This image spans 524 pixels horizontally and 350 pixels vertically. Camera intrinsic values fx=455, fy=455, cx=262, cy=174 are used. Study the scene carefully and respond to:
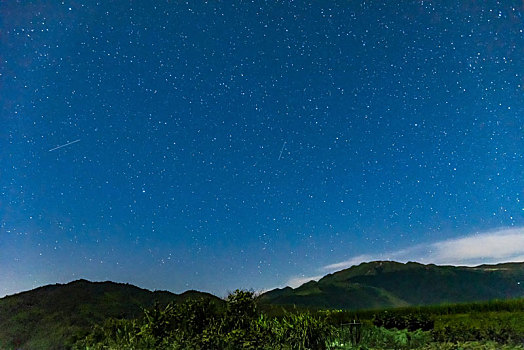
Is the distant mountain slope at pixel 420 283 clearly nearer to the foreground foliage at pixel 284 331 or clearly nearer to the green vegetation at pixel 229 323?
the green vegetation at pixel 229 323

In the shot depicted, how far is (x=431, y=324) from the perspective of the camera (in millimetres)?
11562

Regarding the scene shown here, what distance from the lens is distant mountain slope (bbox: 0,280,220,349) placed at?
1686 centimetres

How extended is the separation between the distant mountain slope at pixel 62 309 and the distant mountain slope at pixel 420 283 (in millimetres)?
26822

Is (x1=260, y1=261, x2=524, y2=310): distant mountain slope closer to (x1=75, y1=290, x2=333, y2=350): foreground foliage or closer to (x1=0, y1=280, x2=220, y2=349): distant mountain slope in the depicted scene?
(x1=0, y1=280, x2=220, y2=349): distant mountain slope

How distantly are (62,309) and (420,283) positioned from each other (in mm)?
45543

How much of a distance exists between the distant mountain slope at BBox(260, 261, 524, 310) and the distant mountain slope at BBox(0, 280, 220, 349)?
88.0ft

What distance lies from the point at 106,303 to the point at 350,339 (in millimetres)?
14174

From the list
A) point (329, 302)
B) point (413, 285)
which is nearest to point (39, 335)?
point (329, 302)

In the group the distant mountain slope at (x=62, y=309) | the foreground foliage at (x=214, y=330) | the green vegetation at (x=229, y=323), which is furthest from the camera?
the distant mountain slope at (x=62, y=309)

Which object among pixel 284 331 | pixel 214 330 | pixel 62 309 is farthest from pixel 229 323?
pixel 62 309

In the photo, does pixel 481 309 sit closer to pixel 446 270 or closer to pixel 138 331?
pixel 138 331

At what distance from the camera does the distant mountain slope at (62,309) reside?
1686cm

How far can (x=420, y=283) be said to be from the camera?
5491 cm

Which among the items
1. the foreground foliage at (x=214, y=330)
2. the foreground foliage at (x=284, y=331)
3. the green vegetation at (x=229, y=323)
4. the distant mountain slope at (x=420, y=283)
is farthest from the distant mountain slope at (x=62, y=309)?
the distant mountain slope at (x=420, y=283)
